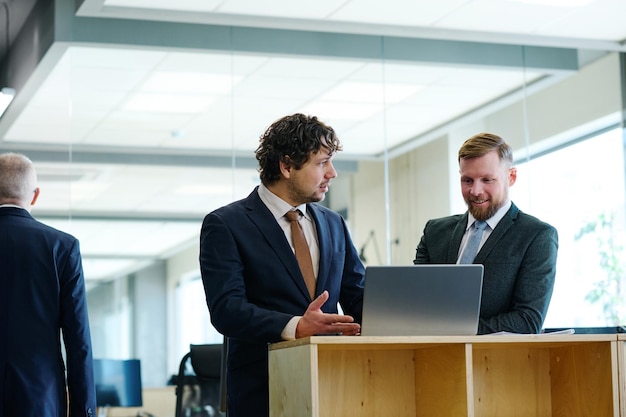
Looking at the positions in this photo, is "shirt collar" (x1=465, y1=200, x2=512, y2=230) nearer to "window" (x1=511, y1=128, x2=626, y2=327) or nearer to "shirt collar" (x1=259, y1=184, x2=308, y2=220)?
"shirt collar" (x1=259, y1=184, x2=308, y2=220)

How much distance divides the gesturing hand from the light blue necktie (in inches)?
30.8

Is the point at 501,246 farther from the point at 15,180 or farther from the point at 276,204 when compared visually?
the point at 15,180

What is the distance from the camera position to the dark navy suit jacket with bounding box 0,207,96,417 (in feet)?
11.8

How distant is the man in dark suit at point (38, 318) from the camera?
3.60m

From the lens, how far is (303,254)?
10.4 ft

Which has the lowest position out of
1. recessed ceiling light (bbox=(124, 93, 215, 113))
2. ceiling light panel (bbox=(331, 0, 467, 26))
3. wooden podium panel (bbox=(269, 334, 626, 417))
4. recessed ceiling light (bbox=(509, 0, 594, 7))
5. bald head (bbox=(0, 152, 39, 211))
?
wooden podium panel (bbox=(269, 334, 626, 417))

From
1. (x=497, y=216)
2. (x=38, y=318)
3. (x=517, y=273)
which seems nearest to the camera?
(x=517, y=273)

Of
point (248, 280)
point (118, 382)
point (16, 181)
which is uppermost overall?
point (16, 181)

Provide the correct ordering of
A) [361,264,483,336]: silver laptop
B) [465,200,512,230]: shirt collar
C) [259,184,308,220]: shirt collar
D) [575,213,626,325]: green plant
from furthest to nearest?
[575,213,626,325]: green plant, [465,200,512,230]: shirt collar, [259,184,308,220]: shirt collar, [361,264,483,336]: silver laptop

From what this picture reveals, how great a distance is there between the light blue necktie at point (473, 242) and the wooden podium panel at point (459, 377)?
0.40 meters

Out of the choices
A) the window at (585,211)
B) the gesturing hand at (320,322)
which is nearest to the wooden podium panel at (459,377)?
the gesturing hand at (320,322)

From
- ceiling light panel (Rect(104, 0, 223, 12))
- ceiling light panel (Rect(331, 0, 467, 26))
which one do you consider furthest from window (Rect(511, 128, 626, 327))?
ceiling light panel (Rect(104, 0, 223, 12))

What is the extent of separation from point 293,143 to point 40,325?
1.16 meters

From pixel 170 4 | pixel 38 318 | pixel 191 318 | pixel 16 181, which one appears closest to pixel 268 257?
pixel 38 318
